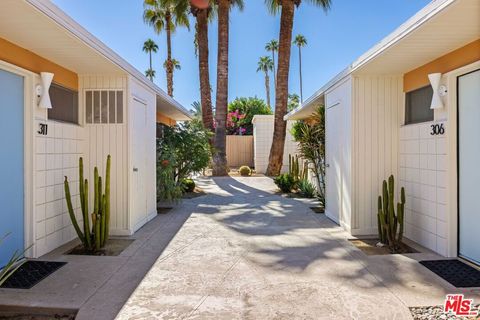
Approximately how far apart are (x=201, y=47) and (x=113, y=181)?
1060 cm

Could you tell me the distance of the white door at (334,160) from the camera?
6.38 metres

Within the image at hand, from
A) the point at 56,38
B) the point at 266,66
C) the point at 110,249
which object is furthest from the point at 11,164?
the point at 266,66

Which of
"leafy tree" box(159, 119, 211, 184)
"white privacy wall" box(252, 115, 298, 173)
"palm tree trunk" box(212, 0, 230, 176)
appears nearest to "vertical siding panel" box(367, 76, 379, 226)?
"leafy tree" box(159, 119, 211, 184)

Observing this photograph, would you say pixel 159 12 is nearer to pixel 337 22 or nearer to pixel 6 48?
pixel 337 22

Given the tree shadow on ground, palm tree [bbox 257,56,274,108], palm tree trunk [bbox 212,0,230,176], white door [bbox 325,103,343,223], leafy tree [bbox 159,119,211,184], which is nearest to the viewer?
the tree shadow on ground

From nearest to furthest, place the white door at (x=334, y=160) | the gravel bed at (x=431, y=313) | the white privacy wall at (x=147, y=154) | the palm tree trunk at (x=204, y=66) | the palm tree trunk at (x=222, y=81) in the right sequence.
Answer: the gravel bed at (x=431, y=313), the white privacy wall at (x=147, y=154), the white door at (x=334, y=160), the palm tree trunk at (x=222, y=81), the palm tree trunk at (x=204, y=66)

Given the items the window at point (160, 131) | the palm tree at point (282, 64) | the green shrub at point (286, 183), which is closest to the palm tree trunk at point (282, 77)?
the palm tree at point (282, 64)

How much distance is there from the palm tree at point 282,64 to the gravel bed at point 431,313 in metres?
11.1

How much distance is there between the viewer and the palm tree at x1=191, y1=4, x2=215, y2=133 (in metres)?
14.8

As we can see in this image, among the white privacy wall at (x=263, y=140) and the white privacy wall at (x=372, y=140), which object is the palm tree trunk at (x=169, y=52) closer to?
the white privacy wall at (x=263, y=140)

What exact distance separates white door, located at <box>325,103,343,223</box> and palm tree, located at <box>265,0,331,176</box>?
6741 millimetres

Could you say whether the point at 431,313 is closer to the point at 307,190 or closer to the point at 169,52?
the point at 307,190

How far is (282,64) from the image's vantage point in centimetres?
1355

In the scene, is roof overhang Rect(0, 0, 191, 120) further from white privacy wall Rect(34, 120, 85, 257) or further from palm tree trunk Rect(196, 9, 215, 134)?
palm tree trunk Rect(196, 9, 215, 134)
